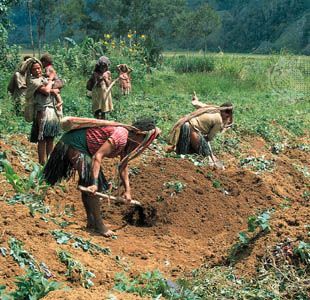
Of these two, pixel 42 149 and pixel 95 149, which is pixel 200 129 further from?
pixel 95 149

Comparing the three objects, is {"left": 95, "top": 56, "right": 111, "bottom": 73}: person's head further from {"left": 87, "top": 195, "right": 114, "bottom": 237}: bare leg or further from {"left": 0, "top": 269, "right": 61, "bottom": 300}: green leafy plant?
{"left": 0, "top": 269, "right": 61, "bottom": 300}: green leafy plant

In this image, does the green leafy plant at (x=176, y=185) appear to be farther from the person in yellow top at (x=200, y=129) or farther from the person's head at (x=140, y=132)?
the person's head at (x=140, y=132)

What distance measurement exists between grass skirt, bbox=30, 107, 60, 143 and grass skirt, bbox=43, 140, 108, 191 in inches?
72.8

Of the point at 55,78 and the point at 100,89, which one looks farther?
the point at 100,89

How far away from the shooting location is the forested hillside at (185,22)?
3906 cm

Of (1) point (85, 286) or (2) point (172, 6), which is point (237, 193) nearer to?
(1) point (85, 286)

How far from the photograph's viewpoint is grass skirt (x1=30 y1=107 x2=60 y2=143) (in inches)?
347

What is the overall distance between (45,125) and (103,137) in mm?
2323

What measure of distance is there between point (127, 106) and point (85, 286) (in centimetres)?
Answer: 1003

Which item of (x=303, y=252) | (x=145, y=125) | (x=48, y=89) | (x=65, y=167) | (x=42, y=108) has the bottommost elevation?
(x=303, y=252)

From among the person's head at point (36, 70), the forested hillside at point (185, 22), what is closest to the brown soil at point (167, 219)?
the person's head at point (36, 70)

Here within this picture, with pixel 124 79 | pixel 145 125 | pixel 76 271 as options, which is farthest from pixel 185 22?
pixel 76 271

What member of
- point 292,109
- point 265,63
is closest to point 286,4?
point 265,63

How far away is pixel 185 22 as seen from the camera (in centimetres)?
3828
